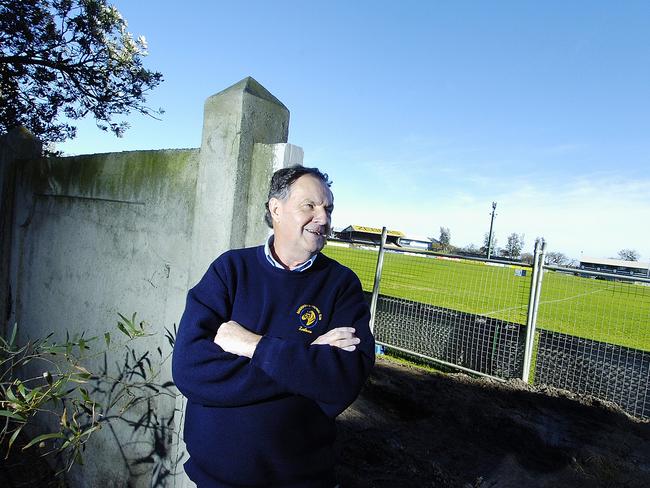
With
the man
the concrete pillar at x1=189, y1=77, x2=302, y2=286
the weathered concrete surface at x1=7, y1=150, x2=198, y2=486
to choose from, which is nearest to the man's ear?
the man

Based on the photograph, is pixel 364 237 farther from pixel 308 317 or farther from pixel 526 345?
pixel 308 317

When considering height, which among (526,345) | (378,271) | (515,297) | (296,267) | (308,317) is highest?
(296,267)

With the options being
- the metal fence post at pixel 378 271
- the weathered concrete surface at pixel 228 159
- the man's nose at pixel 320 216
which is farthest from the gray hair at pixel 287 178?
the metal fence post at pixel 378 271

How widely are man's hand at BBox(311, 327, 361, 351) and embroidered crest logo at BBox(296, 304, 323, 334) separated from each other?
0.09 metres

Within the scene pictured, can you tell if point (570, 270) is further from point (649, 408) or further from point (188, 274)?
point (188, 274)

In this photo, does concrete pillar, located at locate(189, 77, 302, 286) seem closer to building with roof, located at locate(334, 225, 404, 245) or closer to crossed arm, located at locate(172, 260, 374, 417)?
crossed arm, located at locate(172, 260, 374, 417)

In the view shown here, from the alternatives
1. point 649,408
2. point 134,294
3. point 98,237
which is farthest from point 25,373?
point 649,408

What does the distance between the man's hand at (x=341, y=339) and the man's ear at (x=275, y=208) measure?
52 centimetres

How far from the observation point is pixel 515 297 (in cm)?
2112

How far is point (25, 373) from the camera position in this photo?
148 inches

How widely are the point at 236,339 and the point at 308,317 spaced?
286mm

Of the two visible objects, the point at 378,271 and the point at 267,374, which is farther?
the point at 378,271

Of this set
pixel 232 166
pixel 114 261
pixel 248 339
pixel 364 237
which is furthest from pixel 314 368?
pixel 364 237

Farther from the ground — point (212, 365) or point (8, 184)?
point (8, 184)
